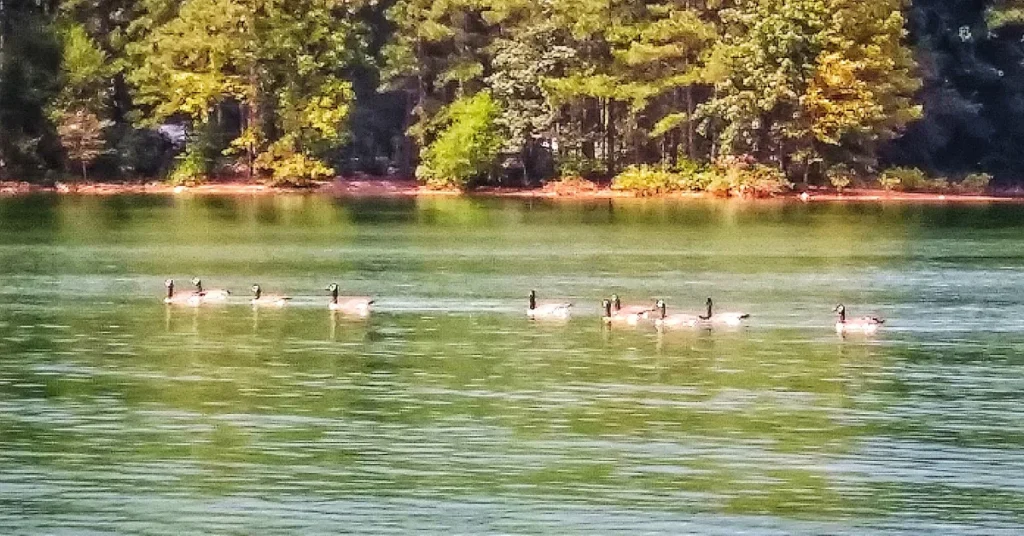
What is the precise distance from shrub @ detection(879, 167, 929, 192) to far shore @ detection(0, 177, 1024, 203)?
0.38m

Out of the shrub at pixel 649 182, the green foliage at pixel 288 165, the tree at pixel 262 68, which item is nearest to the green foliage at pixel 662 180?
the shrub at pixel 649 182

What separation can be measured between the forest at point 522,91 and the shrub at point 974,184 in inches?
7.0

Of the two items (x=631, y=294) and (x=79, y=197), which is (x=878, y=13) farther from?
(x=631, y=294)

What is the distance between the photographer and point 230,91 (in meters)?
109

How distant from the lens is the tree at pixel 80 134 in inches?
4218

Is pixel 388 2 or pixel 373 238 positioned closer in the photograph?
pixel 373 238

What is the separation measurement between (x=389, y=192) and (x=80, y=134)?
16392 millimetres

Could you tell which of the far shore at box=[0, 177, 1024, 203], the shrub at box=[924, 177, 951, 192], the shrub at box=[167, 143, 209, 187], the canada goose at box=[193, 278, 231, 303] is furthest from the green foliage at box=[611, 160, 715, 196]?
the canada goose at box=[193, 278, 231, 303]

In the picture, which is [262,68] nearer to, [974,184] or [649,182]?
[649,182]

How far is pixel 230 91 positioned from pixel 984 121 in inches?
1557

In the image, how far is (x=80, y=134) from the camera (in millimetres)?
107125

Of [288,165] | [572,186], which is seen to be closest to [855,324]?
[572,186]

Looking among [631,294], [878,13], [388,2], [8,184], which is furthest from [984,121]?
[631,294]

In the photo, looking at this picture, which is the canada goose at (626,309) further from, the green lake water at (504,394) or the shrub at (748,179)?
the shrub at (748,179)
